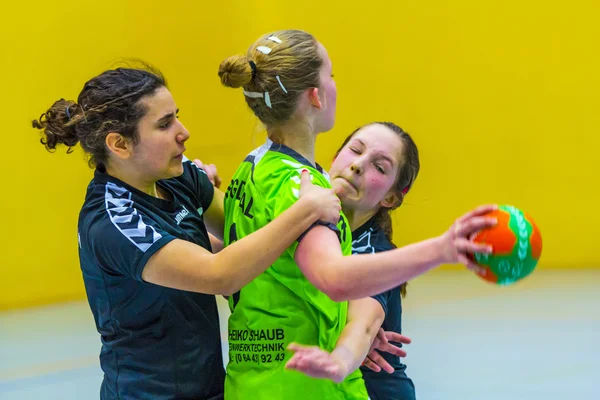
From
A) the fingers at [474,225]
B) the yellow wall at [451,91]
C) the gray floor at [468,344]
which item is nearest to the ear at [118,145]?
the fingers at [474,225]

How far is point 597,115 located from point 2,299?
479 centimetres

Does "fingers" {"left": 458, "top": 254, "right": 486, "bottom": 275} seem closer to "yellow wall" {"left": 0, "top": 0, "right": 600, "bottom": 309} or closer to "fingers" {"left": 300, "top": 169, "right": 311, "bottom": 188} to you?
"fingers" {"left": 300, "top": 169, "right": 311, "bottom": 188}

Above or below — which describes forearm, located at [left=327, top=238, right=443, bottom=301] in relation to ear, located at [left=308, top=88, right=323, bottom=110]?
below

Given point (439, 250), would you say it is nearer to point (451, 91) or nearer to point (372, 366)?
point (372, 366)

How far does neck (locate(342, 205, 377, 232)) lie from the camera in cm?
276

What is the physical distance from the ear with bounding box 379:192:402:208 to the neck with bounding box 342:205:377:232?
0.07 metres

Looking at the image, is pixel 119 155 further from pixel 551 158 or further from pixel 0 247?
pixel 551 158

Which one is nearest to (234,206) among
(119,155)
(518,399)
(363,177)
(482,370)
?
(119,155)

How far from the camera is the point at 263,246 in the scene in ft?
6.50

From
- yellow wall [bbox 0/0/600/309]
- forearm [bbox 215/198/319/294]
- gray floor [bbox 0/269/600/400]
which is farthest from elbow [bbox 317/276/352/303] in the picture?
yellow wall [bbox 0/0/600/309]

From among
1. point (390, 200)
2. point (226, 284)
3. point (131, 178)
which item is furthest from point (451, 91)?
point (226, 284)

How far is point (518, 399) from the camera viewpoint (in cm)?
412

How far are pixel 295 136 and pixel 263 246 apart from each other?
40cm

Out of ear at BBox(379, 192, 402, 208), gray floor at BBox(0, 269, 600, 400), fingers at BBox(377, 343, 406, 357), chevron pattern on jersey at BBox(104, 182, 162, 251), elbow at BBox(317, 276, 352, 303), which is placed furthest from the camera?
gray floor at BBox(0, 269, 600, 400)
